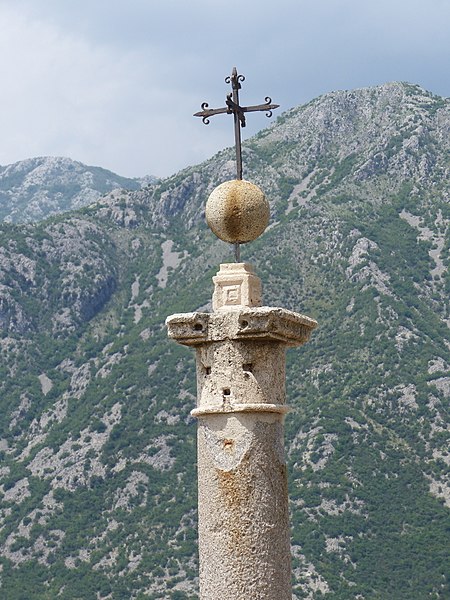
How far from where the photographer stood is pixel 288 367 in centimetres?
11919

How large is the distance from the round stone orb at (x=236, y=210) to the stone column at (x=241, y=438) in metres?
0.25

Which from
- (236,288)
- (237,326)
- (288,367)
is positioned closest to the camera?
(237,326)

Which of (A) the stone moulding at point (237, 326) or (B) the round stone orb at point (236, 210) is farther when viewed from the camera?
(B) the round stone orb at point (236, 210)

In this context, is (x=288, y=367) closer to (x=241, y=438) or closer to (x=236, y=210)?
(x=236, y=210)

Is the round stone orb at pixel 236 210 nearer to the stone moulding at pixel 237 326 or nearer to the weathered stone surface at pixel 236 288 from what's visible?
the weathered stone surface at pixel 236 288

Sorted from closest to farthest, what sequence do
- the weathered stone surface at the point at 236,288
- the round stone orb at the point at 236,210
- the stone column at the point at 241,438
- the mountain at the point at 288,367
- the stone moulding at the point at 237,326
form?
1. the stone column at the point at 241,438
2. the stone moulding at the point at 237,326
3. the weathered stone surface at the point at 236,288
4. the round stone orb at the point at 236,210
5. the mountain at the point at 288,367

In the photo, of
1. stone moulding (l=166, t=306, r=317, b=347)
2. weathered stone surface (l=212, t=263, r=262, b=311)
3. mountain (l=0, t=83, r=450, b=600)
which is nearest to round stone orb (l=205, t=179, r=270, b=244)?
weathered stone surface (l=212, t=263, r=262, b=311)

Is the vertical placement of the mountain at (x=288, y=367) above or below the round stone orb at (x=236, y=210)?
above

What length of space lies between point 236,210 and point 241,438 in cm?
141

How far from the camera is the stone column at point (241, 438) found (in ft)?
29.3

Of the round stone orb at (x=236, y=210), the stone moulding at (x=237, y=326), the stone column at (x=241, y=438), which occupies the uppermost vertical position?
the round stone orb at (x=236, y=210)

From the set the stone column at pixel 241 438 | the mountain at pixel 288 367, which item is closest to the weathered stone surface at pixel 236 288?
the stone column at pixel 241 438

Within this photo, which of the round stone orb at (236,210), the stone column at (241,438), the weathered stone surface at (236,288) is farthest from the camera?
the round stone orb at (236,210)

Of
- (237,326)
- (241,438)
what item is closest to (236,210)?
(237,326)
